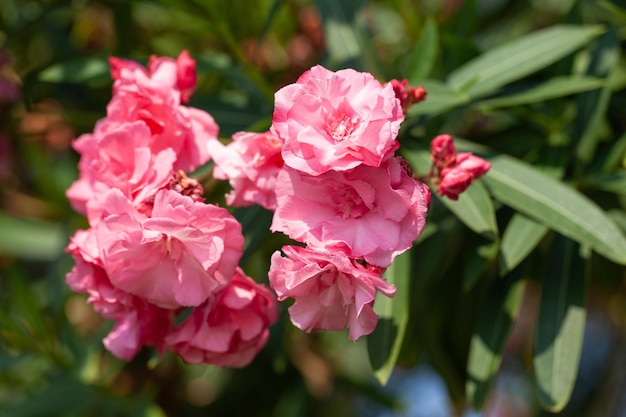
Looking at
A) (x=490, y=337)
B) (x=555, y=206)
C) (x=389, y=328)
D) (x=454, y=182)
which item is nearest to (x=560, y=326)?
(x=490, y=337)

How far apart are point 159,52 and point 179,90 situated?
41.1 inches

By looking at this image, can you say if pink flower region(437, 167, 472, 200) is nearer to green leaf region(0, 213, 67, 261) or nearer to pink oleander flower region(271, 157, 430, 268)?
pink oleander flower region(271, 157, 430, 268)

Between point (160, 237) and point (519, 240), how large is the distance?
62 centimetres

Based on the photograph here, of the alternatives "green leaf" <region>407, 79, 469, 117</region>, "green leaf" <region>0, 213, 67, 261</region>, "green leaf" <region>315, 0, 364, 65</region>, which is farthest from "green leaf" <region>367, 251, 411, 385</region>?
"green leaf" <region>0, 213, 67, 261</region>

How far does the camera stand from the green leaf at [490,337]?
135 centimetres

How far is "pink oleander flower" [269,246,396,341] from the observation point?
3.05 feet

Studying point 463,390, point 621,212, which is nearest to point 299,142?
point 621,212

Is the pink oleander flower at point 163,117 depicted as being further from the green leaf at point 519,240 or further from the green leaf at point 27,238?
the green leaf at point 27,238

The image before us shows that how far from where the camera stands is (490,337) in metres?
1.38

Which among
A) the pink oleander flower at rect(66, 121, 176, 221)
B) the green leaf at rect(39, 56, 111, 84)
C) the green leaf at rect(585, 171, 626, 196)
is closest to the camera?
the pink oleander flower at rect(66, 121, 176, 221)

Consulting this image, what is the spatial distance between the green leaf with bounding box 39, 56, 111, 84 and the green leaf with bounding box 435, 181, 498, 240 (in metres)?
0.73

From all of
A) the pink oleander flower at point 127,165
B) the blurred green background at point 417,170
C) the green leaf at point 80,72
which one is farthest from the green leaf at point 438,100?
the green leaf at point 80,72

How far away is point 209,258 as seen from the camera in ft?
3.28

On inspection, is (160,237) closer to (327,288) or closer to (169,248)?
(169,248)
